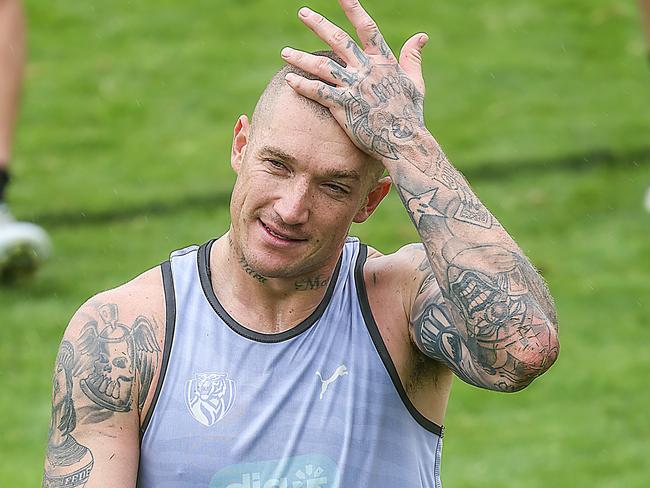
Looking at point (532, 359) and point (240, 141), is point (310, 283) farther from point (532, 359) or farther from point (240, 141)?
point (532, 359)

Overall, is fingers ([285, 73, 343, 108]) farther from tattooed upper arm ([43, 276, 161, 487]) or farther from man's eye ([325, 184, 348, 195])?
tattooed upper arm ([43, 276, 161, 487])

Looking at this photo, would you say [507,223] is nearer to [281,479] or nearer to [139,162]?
[139,162]

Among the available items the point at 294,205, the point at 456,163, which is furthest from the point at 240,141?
the point at 456,163

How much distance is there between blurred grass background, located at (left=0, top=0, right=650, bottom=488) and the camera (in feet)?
21.2

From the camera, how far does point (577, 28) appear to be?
10891 mm

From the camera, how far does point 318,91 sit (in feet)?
11.0

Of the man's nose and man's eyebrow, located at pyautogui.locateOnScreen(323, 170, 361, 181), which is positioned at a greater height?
man's eyebrow, located at pyautogui.locateOnScreen(323, 170, 361, 181)

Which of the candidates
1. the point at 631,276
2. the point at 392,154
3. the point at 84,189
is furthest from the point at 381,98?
the point at 84,189

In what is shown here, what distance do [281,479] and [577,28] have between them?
26.5 feet

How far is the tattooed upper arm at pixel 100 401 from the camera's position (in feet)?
11.0

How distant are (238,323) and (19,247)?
3964 mm

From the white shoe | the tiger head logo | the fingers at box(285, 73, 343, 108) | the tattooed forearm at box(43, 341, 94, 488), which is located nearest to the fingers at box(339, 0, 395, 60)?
the fingers at box(285, 73, 343, 108)

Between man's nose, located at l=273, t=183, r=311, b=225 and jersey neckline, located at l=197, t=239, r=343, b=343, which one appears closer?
man's nose, located at l=273, t=183, r=311, b=225

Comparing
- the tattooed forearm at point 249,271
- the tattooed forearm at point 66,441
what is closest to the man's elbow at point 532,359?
the tattooed forearm at point 249,271
